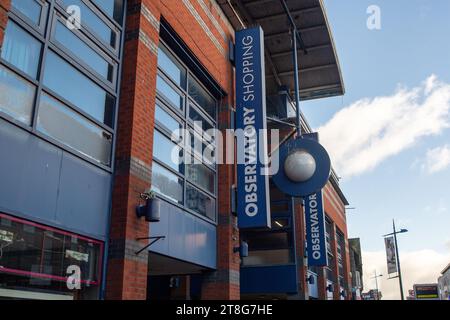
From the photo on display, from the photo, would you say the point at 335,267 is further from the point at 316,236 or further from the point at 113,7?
the point at 113,7

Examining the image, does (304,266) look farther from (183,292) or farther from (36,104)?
(36,104)

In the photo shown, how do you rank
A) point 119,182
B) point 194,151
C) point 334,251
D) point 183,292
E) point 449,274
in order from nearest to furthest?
point 119,182, point 194,151, point 183,292, point 334,251, point 449,274

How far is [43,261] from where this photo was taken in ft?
22.9

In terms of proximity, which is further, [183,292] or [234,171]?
[183,292]

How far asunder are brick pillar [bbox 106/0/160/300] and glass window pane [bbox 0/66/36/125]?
2.30 m

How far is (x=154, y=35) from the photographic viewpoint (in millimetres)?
10469

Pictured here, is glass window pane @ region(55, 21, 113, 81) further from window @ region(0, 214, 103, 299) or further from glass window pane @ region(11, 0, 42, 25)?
window @ region(0, 214, 103, 299)

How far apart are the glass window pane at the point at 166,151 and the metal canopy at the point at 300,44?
613 centimetres

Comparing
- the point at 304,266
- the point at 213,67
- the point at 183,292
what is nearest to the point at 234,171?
the point at 213,67

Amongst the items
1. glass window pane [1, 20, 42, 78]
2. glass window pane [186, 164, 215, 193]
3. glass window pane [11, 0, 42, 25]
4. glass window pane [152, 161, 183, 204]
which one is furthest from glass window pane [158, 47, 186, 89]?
glass window pane [1, 20, 42, 78]

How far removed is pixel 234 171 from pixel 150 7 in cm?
586

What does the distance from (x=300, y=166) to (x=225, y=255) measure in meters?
3.67

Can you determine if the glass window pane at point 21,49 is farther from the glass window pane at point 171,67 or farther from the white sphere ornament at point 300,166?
the white sphere ornament at point 300,166
